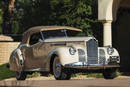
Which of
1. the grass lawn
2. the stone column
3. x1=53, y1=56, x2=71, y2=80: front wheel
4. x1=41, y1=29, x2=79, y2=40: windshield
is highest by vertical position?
x1=41, y1=29, x2=79, y2=40: windshield

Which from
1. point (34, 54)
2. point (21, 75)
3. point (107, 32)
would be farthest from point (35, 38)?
point (107, 32)

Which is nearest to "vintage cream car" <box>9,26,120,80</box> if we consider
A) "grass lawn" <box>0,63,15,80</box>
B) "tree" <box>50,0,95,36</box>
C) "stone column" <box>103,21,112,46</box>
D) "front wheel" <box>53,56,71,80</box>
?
"front wheel" <box>53,56,71,80</box>

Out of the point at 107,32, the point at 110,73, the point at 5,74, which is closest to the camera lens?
the point at 110,73

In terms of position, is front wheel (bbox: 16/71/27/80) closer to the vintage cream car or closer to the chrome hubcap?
the vintage cream car

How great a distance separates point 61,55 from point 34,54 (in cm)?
187

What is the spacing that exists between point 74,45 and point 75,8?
10.3 m

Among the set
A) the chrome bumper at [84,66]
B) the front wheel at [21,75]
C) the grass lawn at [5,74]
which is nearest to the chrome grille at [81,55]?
the chrome bumper at [84,66]

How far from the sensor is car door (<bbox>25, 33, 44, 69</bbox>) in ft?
41.0

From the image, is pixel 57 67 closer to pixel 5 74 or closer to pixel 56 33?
pixel 56 33

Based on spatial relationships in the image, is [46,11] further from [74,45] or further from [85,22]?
[74,45]

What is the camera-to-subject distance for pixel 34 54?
42.2 feet

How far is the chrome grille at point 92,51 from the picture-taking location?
11523 millimetres

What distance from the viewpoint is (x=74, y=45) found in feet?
38.2

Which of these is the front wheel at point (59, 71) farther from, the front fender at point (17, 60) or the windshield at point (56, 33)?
the front fender at point (17, 60)
